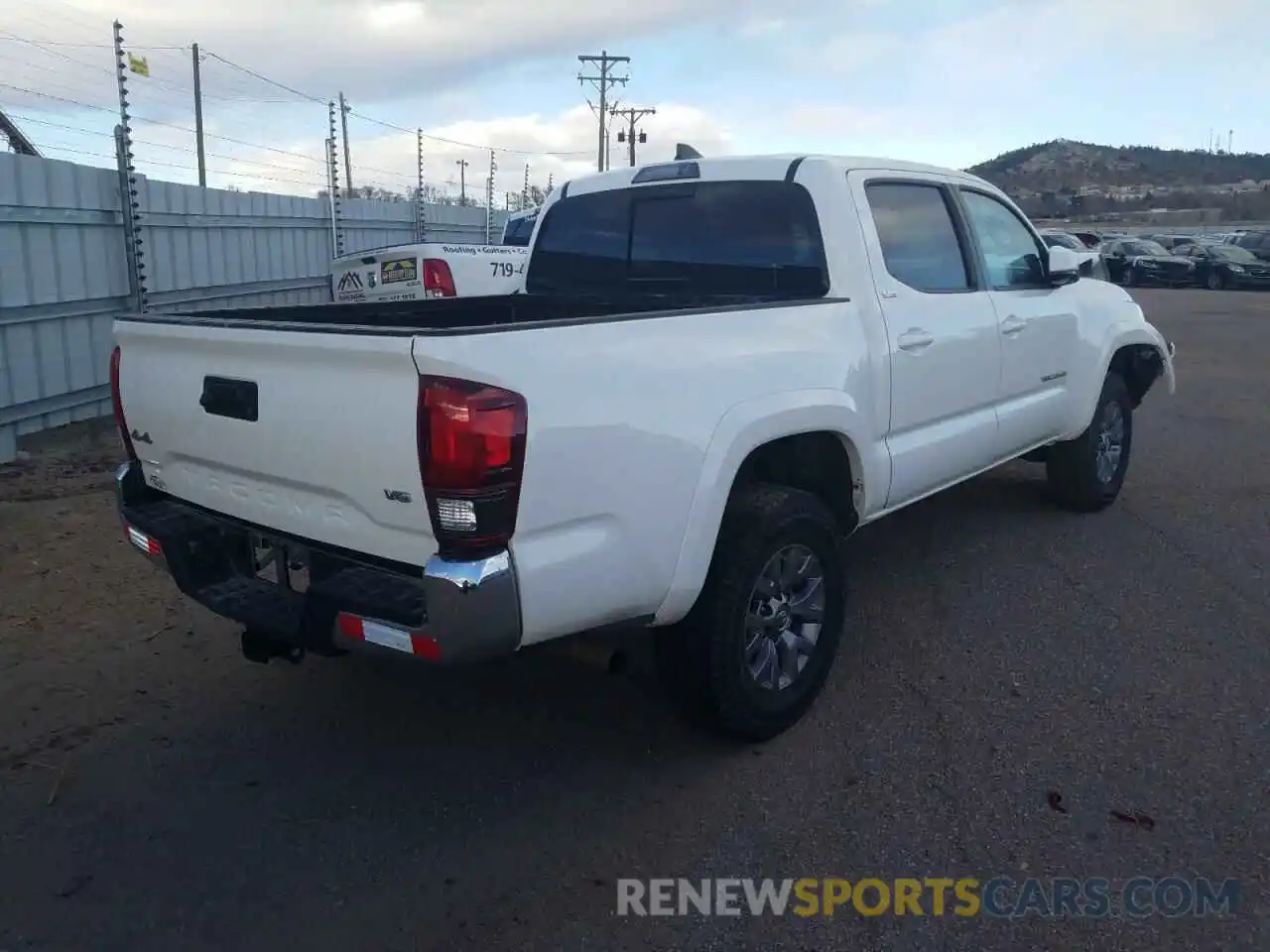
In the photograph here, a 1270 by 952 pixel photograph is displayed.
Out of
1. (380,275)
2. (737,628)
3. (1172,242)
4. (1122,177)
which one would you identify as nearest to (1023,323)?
(737,628)

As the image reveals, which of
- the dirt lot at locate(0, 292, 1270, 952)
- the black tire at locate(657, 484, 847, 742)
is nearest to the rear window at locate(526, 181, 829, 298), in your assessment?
the black tire at locate(657, 484, 847, 742)

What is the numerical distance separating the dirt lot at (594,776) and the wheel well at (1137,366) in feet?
5.54

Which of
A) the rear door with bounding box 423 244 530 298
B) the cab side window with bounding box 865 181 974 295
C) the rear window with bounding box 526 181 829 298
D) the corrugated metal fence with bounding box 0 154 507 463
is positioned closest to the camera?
the rear window with bounding box 526 181 829 298

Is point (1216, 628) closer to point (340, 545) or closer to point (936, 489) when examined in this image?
point (936, 489)

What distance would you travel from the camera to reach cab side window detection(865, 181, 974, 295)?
15.0 ft

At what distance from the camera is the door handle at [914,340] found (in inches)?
176

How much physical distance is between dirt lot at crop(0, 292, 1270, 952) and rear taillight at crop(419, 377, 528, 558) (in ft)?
3.44

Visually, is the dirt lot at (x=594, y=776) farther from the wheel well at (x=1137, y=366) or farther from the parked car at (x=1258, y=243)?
the parked car at (x=1258, y=243)

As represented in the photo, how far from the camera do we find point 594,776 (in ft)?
12.1

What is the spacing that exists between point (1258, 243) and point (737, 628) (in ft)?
118

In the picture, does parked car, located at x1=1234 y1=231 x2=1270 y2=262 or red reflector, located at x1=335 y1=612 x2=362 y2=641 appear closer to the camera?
red reflector, located at x1=335 y1=612 x2=362 y2=641

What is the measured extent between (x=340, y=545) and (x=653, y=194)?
7.99ft

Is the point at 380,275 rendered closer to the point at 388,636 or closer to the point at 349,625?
the point at 349,625

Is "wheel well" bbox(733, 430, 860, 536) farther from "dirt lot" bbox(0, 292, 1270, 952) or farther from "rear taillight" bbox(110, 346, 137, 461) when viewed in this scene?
"rear taillight" bbox(110, 346, 137, 461)
